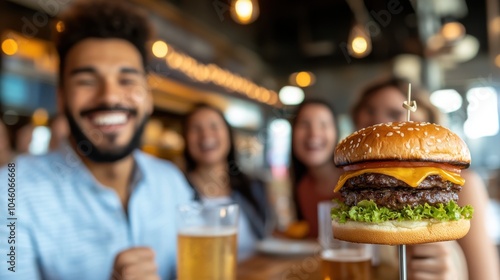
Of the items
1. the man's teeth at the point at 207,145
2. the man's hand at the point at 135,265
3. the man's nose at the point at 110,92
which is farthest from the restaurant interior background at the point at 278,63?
the man's hand at the point at 135,265

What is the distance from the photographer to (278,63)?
1098 centimetres

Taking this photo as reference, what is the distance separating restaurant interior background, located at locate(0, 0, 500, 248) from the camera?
4.26m

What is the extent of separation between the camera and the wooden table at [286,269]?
1.61 m

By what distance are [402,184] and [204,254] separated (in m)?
0.63

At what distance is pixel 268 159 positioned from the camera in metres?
11.2

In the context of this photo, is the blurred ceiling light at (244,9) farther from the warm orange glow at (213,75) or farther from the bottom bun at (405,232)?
the warm orange glow at (213,75)

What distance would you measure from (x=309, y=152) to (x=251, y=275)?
1.25 metres

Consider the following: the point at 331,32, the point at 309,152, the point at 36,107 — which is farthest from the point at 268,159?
the point at 309,152

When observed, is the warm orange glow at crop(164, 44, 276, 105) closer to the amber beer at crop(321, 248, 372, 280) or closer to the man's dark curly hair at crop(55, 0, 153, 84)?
the man's dark curly hair at crop(55, 0, 153, 84)

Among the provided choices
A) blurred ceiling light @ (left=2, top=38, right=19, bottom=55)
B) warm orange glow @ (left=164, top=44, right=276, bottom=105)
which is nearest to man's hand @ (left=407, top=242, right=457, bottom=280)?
blurred ceiling light @ (left=2, top=38, right=19, bottom=55)

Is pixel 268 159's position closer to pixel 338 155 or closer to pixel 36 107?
pixel 36 107

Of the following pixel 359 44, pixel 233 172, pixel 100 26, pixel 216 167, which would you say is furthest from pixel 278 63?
pixel 100 26

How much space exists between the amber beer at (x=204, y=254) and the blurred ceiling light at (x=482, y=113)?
875 centimetres

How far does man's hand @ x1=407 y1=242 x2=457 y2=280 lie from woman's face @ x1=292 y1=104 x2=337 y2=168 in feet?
5.34
